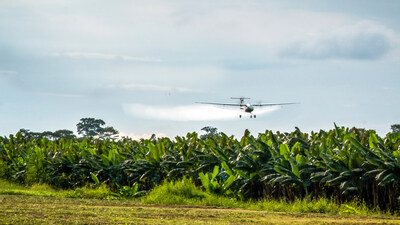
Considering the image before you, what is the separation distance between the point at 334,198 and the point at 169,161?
23.5ft

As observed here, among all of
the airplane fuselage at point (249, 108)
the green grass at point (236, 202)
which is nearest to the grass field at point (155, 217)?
the green grass at point (236, 202)

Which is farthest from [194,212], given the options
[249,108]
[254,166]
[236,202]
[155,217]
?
[249,108]

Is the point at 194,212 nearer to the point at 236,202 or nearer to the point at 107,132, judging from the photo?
the point at 236,202

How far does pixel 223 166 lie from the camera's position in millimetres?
21078

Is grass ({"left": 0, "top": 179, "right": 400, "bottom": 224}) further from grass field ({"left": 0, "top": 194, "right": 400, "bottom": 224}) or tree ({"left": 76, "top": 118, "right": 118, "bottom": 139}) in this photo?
tree ({"left": 76, "top": 118, "right": 118, "bottom": 139})

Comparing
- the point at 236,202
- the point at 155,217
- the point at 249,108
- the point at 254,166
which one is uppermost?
the point at 249,108

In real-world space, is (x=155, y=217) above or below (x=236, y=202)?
below

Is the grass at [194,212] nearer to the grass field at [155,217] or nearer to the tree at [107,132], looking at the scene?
the grass field at [155,217]

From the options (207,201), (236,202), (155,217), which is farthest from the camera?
(236,202)

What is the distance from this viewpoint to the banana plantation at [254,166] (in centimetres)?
1754

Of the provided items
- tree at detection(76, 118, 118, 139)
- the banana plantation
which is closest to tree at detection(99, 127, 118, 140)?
tree at detection(76, 118, 118, 139)

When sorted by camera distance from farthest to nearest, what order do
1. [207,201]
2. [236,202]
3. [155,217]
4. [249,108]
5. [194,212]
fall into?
[249,108] < [236,202] < [207,201] < [194,212] < [155,217]

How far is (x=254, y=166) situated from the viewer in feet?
65.5

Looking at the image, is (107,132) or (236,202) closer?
(236,202)
